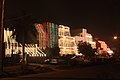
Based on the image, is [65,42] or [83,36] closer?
[65,42]

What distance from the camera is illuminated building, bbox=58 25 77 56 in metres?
140

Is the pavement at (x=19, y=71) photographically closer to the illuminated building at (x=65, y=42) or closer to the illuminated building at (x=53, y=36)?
the illuminated building at (x=53, y=36)

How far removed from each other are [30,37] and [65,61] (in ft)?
50.4

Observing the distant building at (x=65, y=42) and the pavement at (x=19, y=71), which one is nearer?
the pavement at (x=19, y=71)

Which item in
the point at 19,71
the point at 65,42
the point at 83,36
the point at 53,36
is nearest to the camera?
the point at 19,71

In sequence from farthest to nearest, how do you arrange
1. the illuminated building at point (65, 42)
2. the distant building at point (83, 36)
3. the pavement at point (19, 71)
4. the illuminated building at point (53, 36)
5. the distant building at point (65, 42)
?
the distant building at point (83, 36) → the distant building at point (65, 42) → the illuminated building at point (65, 42) → the illuminated building at point (53, 36) → the pavement at point (19, 71)

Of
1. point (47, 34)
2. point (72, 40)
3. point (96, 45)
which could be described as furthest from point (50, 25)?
point (96, 45)

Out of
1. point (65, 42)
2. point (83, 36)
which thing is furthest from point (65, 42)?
point (83, 36)

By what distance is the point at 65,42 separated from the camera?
14475 cm

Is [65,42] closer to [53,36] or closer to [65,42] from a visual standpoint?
[65,42]

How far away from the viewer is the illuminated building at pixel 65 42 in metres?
140

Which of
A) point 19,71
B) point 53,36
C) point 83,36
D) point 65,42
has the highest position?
point 83,36

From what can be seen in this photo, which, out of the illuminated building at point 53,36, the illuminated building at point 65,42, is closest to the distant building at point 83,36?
the illuminated building at point 65,42

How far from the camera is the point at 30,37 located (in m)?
48.9
